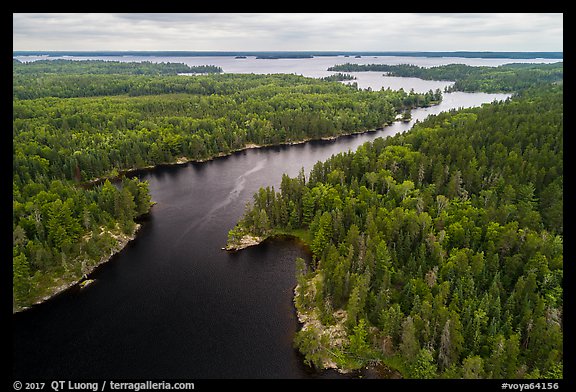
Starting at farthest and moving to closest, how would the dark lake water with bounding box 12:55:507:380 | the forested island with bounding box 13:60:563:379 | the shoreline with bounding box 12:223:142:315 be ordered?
the shoreline with bounding box 12:223:142:315 < the dark lake water with bounding box 12:55:507:380 < the forested island with bounding box 13:60:563:379

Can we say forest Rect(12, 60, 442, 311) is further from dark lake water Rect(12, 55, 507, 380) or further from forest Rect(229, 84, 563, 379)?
forest Rect(229, 84, 563, 379)

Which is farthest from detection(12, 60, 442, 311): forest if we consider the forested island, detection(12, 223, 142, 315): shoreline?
the forested island

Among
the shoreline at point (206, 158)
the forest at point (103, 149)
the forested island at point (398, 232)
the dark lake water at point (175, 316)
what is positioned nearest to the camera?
the forested island at point (398, 232)

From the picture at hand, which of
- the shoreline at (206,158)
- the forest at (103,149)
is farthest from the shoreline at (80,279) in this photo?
the shoreline at (206,158)

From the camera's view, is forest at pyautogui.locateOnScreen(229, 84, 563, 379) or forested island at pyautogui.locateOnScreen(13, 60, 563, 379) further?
forested island at pyautogui.locateOnScreen(13, 60, 563, 379)

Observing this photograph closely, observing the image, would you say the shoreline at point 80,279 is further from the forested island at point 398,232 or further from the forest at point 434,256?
the forest at point 434,256

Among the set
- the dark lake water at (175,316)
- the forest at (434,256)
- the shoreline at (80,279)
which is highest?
the forest at (434,256)

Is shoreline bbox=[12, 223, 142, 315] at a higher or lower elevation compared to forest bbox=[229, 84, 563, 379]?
lower
